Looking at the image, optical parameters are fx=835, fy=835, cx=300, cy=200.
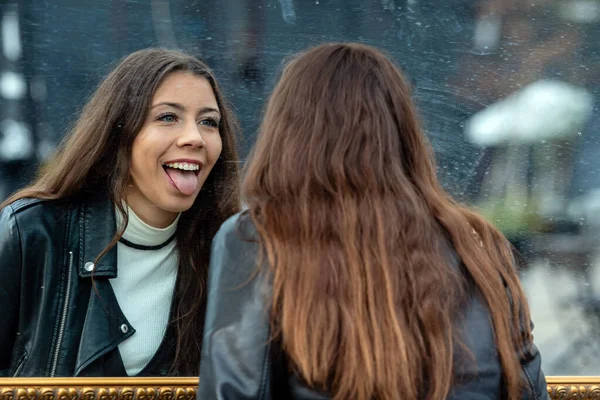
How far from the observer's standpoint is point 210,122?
1.68 meters

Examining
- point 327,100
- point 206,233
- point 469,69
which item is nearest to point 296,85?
point 327,100

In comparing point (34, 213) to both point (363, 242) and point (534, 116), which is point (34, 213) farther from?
point (534, 116)

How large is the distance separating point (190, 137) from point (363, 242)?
1.97 ft

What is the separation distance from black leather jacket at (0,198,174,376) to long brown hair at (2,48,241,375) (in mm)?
57

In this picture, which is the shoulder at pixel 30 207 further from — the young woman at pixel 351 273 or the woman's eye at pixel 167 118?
the young woman at pixel 351 273

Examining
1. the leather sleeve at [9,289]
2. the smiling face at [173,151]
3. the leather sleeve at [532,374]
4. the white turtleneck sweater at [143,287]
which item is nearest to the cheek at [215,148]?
the smiling face at [173,151]

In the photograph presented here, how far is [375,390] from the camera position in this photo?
112 centimetres

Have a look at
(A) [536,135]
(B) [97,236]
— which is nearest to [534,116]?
(A) [536,135]

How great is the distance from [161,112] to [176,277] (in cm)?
33

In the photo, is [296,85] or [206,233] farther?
[206,233]

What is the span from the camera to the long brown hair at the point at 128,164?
5.34 ft

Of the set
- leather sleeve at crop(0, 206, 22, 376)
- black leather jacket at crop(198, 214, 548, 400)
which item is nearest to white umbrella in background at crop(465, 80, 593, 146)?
black leather jacket at crop(198, 214, 548, 400)

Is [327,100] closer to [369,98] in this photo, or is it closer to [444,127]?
[369,98]

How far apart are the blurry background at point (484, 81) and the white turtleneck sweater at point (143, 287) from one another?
258 millimetres
